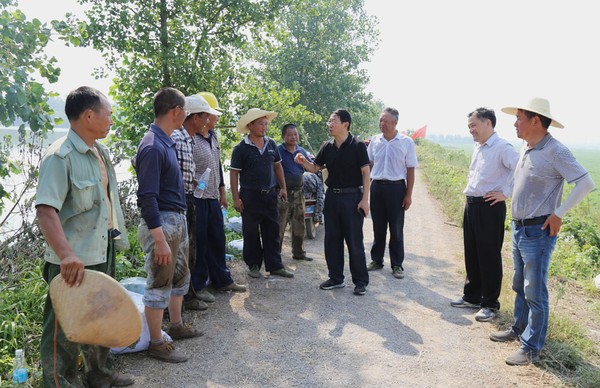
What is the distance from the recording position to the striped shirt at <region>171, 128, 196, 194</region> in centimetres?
410

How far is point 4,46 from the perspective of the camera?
3.59 metres

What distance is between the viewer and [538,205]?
11.9 feet

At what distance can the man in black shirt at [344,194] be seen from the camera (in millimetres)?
5137

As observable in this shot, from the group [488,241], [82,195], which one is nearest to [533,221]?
[488,241]

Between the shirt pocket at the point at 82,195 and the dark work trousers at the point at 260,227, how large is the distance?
2850mm

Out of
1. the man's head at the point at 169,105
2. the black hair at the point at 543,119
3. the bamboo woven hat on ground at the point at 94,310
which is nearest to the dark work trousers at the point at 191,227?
the man's head at the point at 169,105

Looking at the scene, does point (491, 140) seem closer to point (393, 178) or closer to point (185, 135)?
point (393, 178)

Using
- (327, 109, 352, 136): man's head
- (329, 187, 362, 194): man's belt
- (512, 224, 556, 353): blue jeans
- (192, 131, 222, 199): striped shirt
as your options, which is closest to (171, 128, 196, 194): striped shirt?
(192, 131, 222, 199): striped shirt

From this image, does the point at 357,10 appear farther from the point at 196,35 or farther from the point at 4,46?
the point at 4,46

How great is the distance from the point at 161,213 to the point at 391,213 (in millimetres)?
3480

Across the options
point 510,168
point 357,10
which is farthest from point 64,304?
point 357,10

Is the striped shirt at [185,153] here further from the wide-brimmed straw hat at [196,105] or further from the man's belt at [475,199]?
the man's belt at [475,199]

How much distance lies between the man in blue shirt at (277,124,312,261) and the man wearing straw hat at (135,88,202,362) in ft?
10.2

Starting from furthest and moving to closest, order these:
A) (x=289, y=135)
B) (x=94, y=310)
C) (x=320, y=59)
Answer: (x=320, y=59) → (x=289, y=135) → (x=94, y=310)
